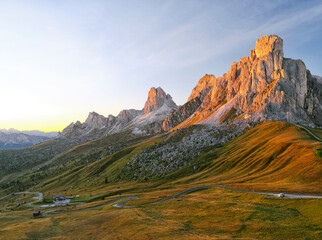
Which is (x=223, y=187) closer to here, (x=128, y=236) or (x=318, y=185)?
(x=318, y=185)

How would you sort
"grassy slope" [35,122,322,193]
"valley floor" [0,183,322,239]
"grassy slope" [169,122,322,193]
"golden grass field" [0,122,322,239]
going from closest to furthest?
"valley floor" [0,183,322,239] < "golden grass field" [0,122,322,239] < "grassy slope" [169,122,322,193] < "grassy slope" [35,122,322,193]

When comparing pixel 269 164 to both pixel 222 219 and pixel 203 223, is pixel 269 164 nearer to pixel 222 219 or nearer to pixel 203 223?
pixel 222 219

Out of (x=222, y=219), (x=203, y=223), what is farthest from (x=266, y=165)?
(x=203, y=223)

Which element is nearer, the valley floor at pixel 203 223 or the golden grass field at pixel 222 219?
the valley floor at pixel 203 223

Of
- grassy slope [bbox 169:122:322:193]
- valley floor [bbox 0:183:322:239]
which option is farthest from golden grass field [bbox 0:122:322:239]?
grassy slope [bbox 169:122:322:193]

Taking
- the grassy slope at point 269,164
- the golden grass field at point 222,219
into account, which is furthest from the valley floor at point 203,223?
the grassy slope at point 269,164

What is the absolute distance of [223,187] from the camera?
309ft

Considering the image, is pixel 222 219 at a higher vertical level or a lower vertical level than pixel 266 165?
higher

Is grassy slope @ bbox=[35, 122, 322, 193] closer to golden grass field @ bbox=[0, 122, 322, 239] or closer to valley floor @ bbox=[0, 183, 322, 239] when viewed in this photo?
golden grass field @ bbox=[0, 122, 322, 239]

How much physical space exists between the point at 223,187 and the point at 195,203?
102ft

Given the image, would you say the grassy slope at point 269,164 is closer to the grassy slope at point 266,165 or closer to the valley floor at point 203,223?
the grassy slope at point 266,165

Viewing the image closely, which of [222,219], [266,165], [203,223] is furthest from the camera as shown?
[266,165]

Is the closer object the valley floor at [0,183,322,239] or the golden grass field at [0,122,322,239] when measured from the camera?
the valley floor at [0,183,322,239]

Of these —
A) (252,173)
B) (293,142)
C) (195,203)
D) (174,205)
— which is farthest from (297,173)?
(174,205)
